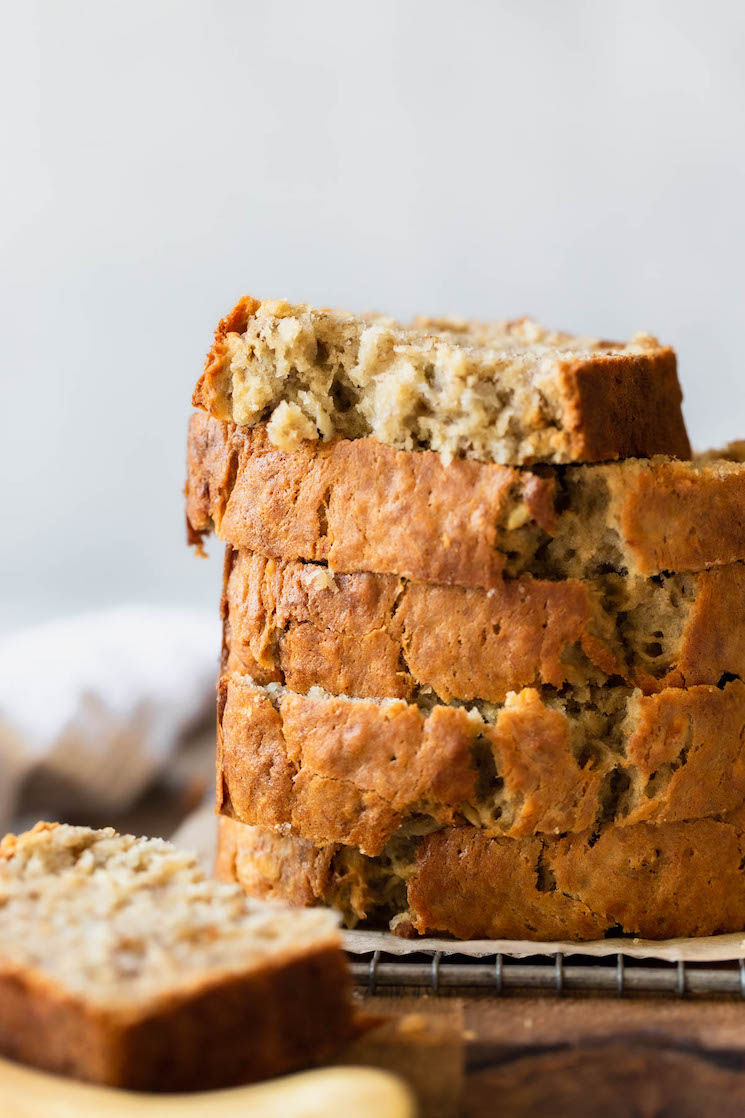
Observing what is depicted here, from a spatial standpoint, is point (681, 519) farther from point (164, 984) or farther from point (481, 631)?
point (164, 984)

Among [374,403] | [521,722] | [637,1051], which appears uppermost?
[374,403]

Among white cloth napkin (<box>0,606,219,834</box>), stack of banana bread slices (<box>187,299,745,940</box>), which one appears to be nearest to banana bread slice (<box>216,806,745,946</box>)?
stack of banana bread slices (<box>187,299,745,940</box>)

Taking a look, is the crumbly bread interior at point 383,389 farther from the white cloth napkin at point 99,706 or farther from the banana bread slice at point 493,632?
the white cloth napkin at point 99,706

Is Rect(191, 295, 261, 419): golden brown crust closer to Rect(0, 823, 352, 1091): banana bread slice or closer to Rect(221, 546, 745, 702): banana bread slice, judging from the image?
Rect(221, 546, 745, 702): banana bread slice

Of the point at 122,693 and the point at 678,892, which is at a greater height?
the point at 122,693

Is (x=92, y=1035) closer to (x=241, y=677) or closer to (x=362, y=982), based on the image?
(x=362, y=982)

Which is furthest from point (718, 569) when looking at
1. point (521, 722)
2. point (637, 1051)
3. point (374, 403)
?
point (637, 1051)

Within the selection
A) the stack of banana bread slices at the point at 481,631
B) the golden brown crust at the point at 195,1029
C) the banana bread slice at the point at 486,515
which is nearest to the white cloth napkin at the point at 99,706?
the stack of banana bread slices at the point at 481,631
